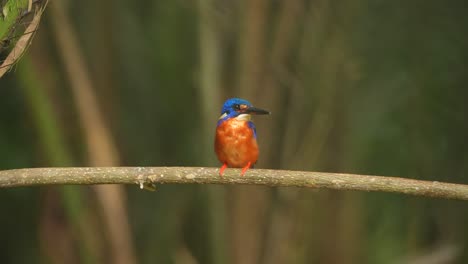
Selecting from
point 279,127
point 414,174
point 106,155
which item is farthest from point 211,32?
point 414,174

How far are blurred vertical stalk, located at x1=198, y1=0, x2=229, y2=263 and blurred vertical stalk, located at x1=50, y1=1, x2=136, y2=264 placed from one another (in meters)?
0.54

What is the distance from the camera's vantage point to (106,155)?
4.09m

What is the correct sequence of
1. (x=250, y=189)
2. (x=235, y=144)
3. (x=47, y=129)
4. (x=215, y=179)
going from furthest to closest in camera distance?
(x=250, y=189) < (x=47, y=129) < (x=235, y=144) < (x=215, y=179)

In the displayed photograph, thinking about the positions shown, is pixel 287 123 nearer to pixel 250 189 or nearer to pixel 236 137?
pixel 250 189

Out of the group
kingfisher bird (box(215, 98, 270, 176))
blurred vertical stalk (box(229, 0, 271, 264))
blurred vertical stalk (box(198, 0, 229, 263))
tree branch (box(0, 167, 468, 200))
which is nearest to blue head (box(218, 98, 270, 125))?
kingfisher bird (box(215, 98, 270, 176))

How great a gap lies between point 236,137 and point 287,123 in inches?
46.0

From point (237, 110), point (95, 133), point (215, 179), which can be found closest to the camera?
point (215, 179)

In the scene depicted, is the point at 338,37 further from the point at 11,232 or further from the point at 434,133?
the point at 11,232

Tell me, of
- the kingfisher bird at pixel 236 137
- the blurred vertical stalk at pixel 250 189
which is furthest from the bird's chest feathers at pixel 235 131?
the blurred vertical stalk at pixel 250 189

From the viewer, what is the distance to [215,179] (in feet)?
7.47

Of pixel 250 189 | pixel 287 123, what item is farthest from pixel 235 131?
pixel 287 123

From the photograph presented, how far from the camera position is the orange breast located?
10.7ft

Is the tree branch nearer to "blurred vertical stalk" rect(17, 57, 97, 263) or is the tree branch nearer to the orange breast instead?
the orange breast

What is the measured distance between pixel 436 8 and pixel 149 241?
8.57ft
